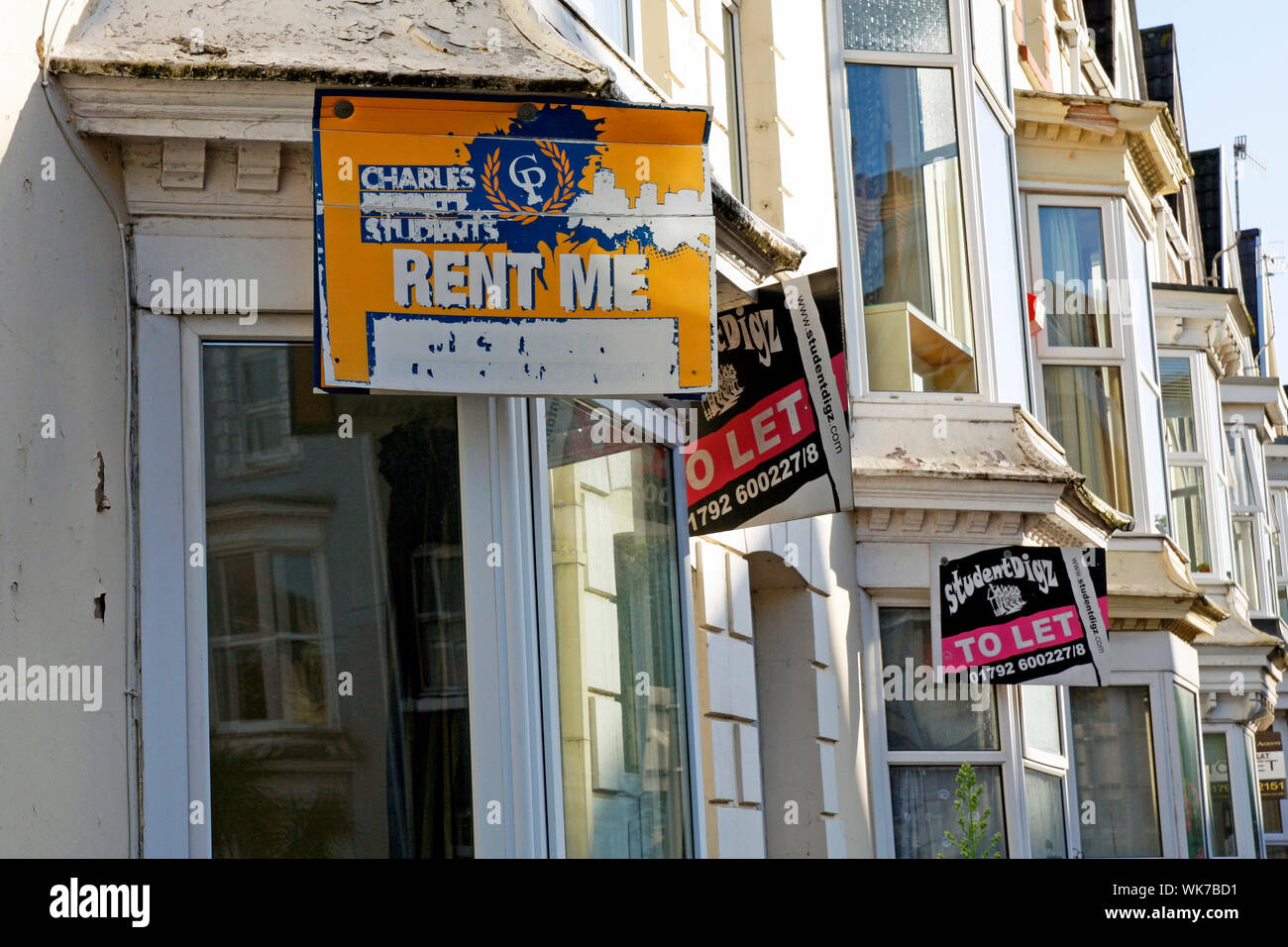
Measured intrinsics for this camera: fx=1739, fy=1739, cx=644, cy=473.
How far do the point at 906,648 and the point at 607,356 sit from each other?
633 cm

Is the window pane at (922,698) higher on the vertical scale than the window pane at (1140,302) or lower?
lower

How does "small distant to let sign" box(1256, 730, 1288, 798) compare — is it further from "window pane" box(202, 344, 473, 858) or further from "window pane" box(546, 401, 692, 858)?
"window pane" box(202, 344, 473, 858)

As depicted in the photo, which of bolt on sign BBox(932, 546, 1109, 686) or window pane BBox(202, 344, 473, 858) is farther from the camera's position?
bolt on sign BBox(932, 546, 1109, 686)

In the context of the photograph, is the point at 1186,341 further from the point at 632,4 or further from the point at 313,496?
the point at 313,496

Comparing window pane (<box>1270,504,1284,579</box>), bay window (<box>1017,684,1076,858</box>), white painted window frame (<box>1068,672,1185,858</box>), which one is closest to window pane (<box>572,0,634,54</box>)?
bay window (<box>1017,684,1076,858</box>)

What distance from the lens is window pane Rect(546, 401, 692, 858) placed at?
5980 millimetres

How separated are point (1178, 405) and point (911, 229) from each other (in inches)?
364

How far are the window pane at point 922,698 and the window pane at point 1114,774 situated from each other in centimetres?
308

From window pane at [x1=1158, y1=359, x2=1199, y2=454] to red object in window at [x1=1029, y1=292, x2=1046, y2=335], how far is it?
5165mm

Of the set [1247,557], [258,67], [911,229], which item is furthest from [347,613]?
[1247,557]

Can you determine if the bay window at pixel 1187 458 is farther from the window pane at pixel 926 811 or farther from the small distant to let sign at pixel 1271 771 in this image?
the small distant to let sign at pixel 1271 771

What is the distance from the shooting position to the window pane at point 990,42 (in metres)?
12.7

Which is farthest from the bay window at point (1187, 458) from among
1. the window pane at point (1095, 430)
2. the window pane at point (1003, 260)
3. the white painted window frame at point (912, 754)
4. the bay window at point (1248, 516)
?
the white painted window frame at point (912, 754)

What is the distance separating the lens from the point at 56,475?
4.89 meters
